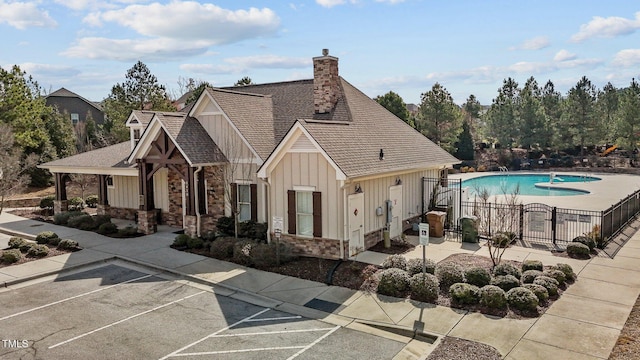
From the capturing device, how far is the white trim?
13961mm

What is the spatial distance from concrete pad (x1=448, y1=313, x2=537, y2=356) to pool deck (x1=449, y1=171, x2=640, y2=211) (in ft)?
56.6

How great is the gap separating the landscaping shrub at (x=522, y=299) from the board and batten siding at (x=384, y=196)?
5.86m

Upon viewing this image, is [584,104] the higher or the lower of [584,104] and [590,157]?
the higher

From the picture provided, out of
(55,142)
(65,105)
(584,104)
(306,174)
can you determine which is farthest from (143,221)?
(65,105)

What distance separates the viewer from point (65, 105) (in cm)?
6212

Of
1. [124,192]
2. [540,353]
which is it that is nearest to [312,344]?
[540,353]

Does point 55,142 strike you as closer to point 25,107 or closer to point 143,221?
point 25,107

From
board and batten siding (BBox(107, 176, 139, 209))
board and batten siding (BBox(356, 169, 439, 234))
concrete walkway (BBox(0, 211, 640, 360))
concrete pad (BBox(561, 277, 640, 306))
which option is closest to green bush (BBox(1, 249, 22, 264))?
concrete walkway (BBox(0, 211, 640, 360))

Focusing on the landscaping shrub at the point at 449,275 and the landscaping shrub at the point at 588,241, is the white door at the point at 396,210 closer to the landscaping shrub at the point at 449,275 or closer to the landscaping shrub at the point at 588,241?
the landscaping shrub at the point at 449,275

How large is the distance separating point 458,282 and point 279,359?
557 centimetres

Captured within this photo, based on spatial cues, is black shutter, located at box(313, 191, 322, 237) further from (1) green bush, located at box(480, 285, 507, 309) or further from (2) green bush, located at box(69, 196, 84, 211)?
(2) green bush, located at box(69, 196, 84, 211)

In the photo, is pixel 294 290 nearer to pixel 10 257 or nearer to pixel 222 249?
pixel 222 249

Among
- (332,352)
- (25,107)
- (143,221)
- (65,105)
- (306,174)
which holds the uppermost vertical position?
(65,105)

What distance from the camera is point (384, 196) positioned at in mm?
16719
